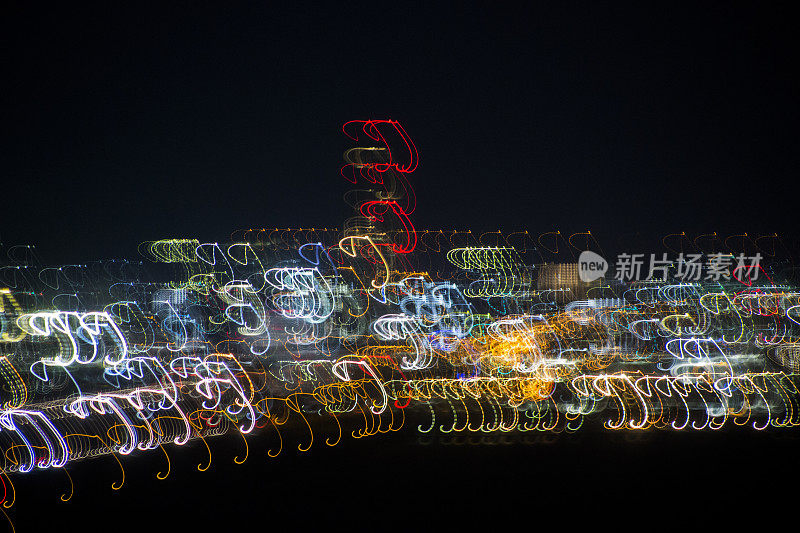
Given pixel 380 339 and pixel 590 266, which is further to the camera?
pixel 590 266

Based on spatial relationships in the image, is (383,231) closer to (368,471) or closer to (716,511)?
(368,471)

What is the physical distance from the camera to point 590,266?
6.59 metres

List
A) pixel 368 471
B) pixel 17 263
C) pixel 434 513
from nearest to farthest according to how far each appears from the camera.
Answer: pixel 434 513 < pixel 368 471 < pixel 17 263

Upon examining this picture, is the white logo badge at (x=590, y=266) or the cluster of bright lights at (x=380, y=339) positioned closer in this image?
the cluster of bright lights at (x=380, y=339)

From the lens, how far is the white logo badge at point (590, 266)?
655 cm

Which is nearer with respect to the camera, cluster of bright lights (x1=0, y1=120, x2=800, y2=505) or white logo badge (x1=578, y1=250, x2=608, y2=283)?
cluster of bright lights (x1=0, y1=120, x2=800, y2=505)

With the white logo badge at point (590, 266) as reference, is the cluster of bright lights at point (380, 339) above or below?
below

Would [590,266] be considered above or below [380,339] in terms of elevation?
above

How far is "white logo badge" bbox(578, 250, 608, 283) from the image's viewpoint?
21.5 ft

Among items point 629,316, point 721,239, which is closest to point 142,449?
point 629,316

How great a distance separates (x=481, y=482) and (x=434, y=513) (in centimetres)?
57

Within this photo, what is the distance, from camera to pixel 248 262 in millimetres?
6242

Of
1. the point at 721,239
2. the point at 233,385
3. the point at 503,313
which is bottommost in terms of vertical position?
the point at 233,385

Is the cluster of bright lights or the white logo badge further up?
the white logo badge
